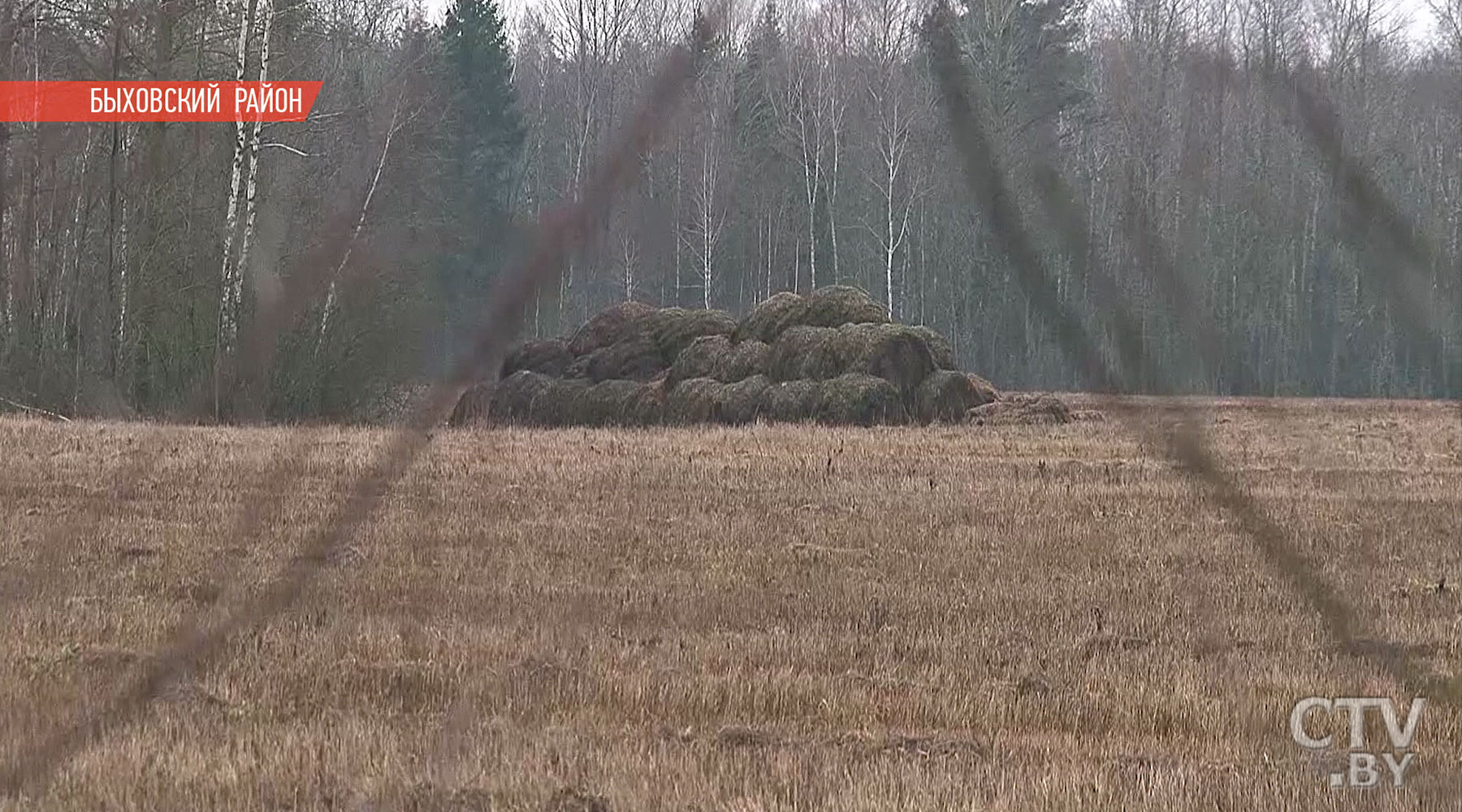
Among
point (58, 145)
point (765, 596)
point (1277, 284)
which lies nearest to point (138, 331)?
point (58, 145)

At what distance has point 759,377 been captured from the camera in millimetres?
24297

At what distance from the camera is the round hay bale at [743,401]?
2338cm

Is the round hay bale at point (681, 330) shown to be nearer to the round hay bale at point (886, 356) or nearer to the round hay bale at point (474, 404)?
the round hay bale at point (886, 356)

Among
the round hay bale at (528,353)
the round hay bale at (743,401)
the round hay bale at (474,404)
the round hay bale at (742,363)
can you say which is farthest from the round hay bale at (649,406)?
the round hay bale at (474,404)

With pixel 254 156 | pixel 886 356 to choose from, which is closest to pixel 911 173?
pixel 254 156

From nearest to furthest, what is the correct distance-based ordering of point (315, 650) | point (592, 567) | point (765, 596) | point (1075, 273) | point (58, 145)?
point (1075, 273)
point (315, 650)
point (765, 596)
point (592, 567)
point (58, 145)

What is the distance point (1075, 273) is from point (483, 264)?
0.54 m

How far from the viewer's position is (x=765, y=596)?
8.03 meters

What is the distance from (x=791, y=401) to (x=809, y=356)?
1.08 metres

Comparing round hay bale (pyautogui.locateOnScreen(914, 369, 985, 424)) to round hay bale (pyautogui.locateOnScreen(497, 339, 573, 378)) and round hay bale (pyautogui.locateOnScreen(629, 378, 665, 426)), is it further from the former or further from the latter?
round hay bale (pyautogui.locateOnScreen(497, 339, 573, 378))

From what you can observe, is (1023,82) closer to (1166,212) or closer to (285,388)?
(1166,212)

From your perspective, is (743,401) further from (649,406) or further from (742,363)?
(649,406)

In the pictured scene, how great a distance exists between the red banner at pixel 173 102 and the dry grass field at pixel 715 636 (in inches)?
205

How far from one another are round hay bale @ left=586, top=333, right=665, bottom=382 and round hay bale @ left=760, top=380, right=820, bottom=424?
280cm
